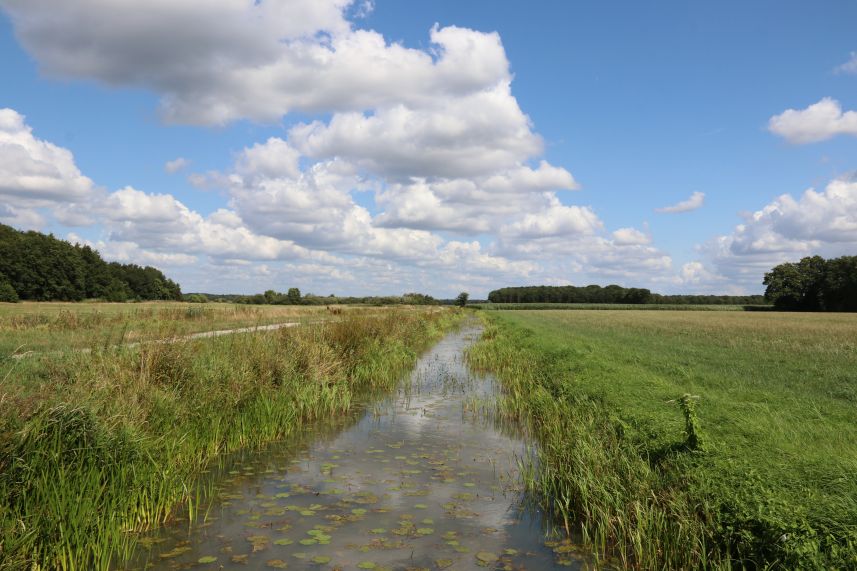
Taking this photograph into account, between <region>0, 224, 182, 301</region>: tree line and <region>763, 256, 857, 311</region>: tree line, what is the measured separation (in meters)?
132

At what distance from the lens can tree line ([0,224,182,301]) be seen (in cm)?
7662

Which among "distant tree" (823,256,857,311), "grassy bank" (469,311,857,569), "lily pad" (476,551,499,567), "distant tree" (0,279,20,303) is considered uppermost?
"distant tree" (823,256,857,311)

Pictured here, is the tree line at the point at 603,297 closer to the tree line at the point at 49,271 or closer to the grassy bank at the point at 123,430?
the tree line at the point at 49,271

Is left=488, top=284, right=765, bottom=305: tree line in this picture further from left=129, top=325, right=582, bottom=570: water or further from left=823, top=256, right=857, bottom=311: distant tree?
left=129, top=325, right=582, bottom=570: water

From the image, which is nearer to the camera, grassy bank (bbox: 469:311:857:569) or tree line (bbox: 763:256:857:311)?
grassy bank (bbox: 469:311:857:569)

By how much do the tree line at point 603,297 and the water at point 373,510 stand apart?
162072mm

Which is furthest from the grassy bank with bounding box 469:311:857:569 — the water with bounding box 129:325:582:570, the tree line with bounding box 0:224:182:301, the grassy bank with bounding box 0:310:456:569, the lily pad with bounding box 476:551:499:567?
A: the tree line with bounding box 0:224:182:301

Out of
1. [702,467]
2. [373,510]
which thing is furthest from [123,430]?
[702,467]

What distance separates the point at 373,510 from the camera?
700cm

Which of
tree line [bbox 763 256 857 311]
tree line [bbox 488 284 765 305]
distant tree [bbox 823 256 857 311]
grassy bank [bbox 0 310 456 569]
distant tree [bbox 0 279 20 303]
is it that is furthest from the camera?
tree line [bbox 488 284 765 305]

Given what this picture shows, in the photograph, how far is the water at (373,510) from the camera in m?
5.73

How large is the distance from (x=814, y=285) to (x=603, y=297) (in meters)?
68.0

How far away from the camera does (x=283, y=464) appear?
29.9 feet

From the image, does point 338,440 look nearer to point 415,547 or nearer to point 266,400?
point 266,400
